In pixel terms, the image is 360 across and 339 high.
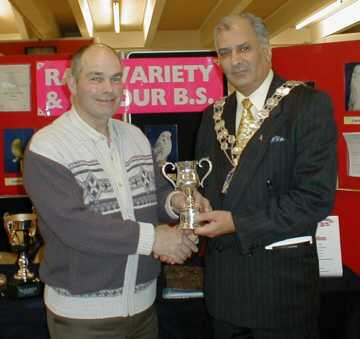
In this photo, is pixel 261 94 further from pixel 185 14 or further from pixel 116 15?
pixel 185 14

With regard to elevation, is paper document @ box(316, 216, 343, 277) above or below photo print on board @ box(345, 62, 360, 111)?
below

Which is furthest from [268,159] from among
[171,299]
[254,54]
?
[171,299]

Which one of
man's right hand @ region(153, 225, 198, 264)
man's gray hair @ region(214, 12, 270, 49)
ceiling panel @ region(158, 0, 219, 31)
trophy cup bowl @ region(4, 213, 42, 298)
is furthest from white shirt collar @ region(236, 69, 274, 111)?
ceiling panel @ region(158, 0, 219, 31)

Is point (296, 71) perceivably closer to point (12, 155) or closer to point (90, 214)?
point (90, 214)

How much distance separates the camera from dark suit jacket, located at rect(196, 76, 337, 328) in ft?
4.37

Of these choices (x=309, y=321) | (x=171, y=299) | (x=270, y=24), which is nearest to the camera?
(x=309, y=321)

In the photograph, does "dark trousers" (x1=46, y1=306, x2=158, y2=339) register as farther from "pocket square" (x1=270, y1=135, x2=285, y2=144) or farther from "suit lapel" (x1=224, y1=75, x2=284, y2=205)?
"pocket square" (x1=270, y1=135, x2=285, y2=144)

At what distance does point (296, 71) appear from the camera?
2211mm

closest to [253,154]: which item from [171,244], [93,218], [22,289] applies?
[171,244]

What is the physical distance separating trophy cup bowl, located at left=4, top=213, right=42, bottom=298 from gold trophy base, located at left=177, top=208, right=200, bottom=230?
0.62 metres

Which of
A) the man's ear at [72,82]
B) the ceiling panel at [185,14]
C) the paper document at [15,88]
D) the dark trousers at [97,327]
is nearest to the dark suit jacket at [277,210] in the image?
the dark trousers at [97,327]

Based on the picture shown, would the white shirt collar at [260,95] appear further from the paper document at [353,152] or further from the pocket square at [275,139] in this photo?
the paper document at [353,152]

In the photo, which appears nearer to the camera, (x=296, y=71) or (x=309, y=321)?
(x=309, y=321)

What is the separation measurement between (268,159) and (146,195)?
40 cm
